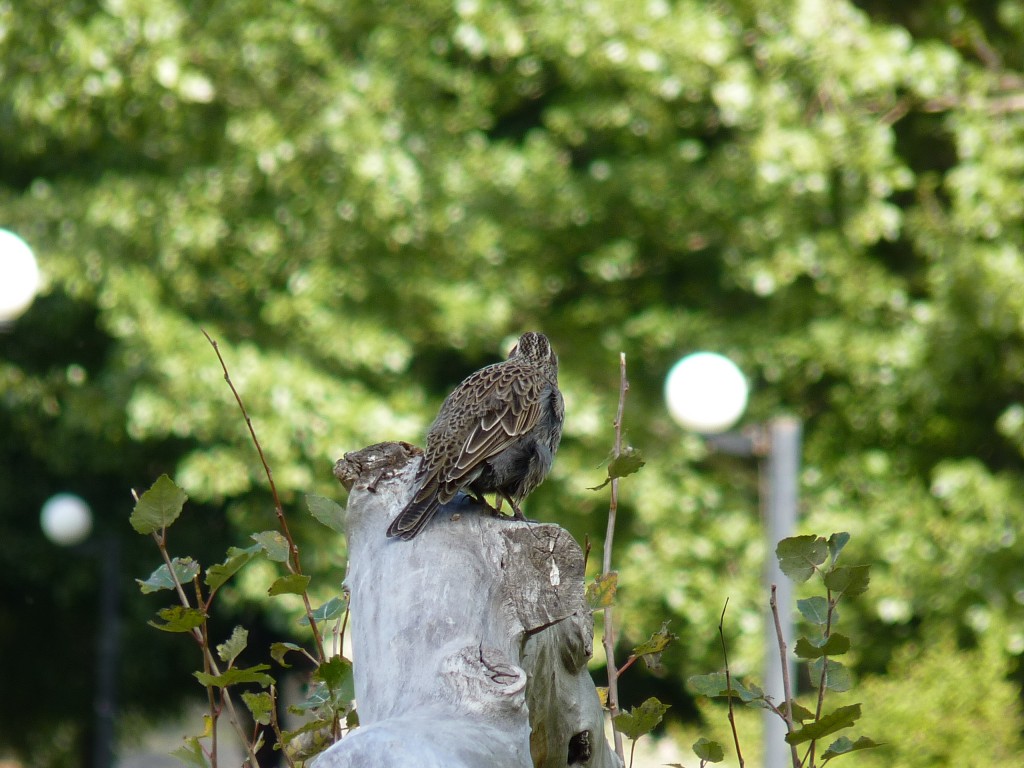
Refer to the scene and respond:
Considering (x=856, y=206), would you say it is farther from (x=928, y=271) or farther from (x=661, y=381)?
(x=661, y=381)

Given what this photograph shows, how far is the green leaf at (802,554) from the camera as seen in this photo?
1987 millimetres

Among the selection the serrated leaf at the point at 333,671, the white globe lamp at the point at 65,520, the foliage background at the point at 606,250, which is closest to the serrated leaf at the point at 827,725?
the serrated leaf at the point at 333,671

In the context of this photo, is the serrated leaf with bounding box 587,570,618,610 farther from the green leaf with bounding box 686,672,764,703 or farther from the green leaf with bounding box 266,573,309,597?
the green leaf with bounding box 266,573,309,597

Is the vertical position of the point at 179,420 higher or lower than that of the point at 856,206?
lower

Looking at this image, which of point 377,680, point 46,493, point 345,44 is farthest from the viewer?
point 46,493

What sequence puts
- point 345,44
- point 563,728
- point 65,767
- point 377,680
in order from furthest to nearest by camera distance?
point 65,767
point 345,44
point 563,728
point 377,680

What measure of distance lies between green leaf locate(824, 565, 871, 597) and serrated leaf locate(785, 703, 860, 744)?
0.16 m

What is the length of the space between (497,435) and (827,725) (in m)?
1.39

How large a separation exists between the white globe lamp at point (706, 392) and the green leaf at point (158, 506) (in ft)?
17.1

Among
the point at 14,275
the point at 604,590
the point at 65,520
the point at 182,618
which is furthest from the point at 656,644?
the point at 65,520

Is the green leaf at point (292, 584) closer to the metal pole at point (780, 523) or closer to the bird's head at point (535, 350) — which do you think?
the bird's head at point (535, 350)

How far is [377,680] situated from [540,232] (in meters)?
6.72

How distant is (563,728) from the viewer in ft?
8.17

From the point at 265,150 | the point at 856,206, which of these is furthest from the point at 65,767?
the point at 856,206
